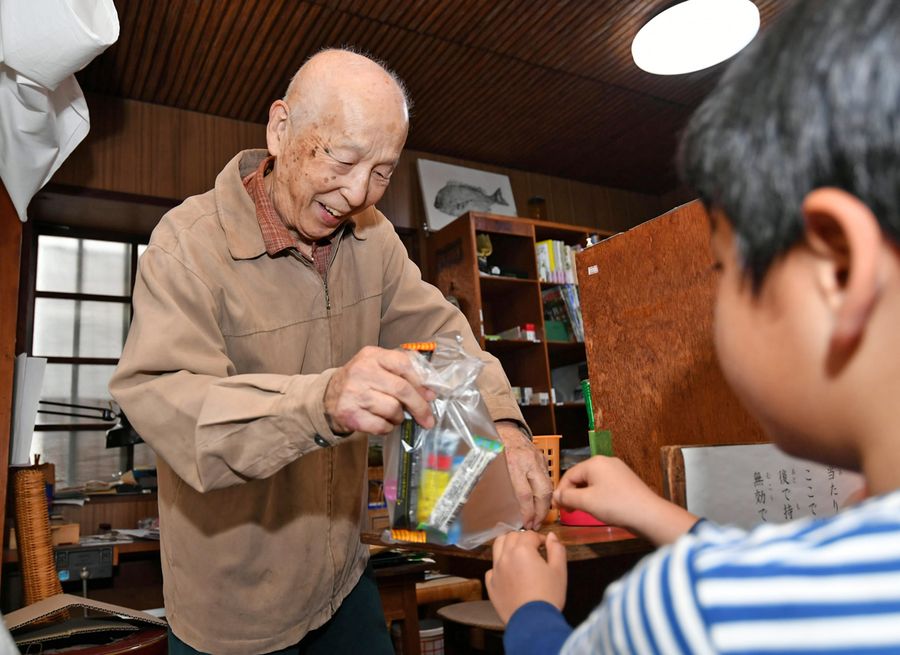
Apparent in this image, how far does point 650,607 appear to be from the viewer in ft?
1.34

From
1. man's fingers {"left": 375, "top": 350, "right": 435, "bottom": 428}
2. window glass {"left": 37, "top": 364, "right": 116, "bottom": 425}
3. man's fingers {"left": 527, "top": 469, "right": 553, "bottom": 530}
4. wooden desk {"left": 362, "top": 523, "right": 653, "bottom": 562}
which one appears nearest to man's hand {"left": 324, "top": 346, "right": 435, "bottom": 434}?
man's fingers {"left": 375, "top": 350, "right": 435, "bottom": 428}

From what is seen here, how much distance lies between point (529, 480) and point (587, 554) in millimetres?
258

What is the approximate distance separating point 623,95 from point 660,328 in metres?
3.33

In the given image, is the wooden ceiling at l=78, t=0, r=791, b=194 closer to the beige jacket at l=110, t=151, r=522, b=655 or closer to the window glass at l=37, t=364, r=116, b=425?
the window glass at l=37, t=364, r=116, b=425

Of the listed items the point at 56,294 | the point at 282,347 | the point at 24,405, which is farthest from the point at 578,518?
the point at 56,294

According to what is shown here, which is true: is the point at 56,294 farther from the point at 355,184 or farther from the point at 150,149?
the point at 355,184

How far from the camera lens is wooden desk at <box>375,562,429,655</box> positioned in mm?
2389

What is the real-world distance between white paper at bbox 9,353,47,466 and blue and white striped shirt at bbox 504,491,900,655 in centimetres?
199

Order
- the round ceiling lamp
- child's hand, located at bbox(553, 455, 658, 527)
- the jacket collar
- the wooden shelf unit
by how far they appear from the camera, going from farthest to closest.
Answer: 1. the wooden shelf unit
2. the round ceiling lamp
3. the jacket collar
4. child's hand, located at bbox(553, 455, 658, 527)

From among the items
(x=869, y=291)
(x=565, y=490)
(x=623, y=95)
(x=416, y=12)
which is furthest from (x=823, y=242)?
(x=623, y=95)

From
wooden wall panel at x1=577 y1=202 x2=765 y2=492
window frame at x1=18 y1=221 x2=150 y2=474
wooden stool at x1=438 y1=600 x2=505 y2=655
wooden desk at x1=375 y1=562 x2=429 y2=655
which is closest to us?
wooden wall panel at x1=577 y1=202 x2=765 y2=492

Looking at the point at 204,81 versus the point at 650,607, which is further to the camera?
the point at 204,81

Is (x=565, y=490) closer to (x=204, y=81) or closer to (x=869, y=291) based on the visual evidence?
(x=869, y=291)

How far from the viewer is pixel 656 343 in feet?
4.05
